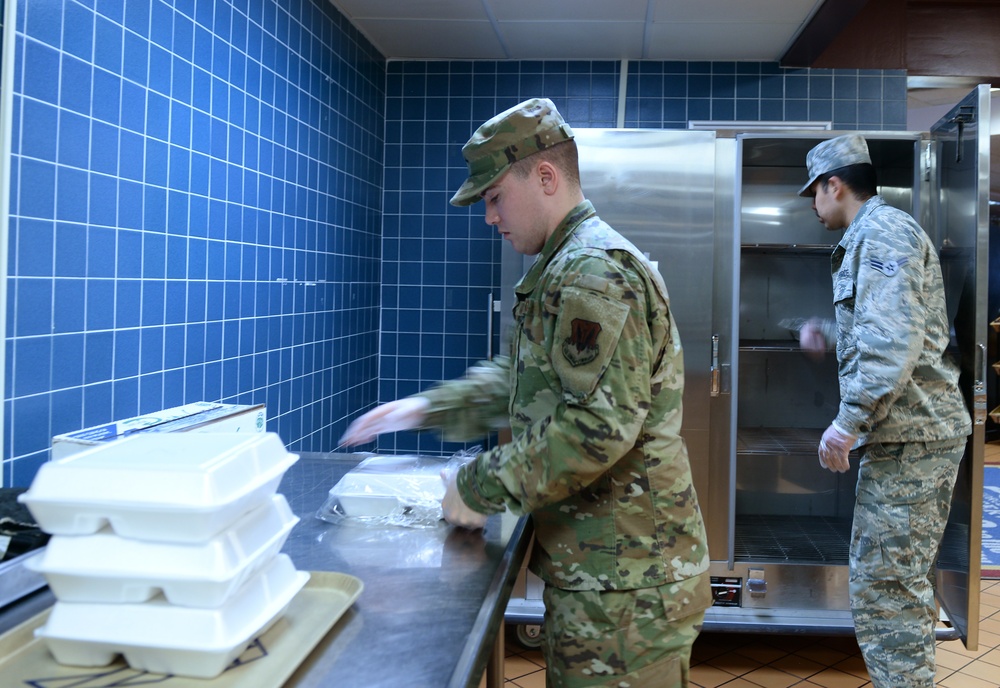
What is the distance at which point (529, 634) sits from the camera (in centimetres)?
317

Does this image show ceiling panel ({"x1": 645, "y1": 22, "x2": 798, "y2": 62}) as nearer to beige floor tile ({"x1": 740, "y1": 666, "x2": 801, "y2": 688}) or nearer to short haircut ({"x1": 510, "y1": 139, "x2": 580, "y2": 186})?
short haircut ({"x1": 510, "y1": 139, "x2": 580, "y2": 186})

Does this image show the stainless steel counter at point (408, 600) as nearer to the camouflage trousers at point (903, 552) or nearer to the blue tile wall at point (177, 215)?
the blue tile wall at point (177, 215)

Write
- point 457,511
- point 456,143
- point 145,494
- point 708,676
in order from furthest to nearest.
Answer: point 456,143
point 708,676
point 457,511
point 145,494

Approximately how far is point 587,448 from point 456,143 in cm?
294

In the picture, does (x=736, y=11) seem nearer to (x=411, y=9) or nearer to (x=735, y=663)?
(x=411, y=9)

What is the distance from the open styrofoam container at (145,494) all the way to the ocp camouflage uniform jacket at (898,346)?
202 centimetres

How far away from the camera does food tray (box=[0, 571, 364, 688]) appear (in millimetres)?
882

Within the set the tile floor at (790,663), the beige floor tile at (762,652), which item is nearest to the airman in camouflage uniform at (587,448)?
the tile floor at (790,663)

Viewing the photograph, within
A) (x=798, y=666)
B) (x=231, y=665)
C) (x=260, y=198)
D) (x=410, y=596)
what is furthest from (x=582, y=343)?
(x=798, y=666)

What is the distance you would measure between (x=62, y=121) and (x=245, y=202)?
0.85 metres

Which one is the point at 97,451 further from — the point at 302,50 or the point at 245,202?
the point at 302,50

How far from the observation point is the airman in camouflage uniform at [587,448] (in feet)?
4.45

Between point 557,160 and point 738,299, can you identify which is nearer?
point 557,160

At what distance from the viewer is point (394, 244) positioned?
4.07 m
